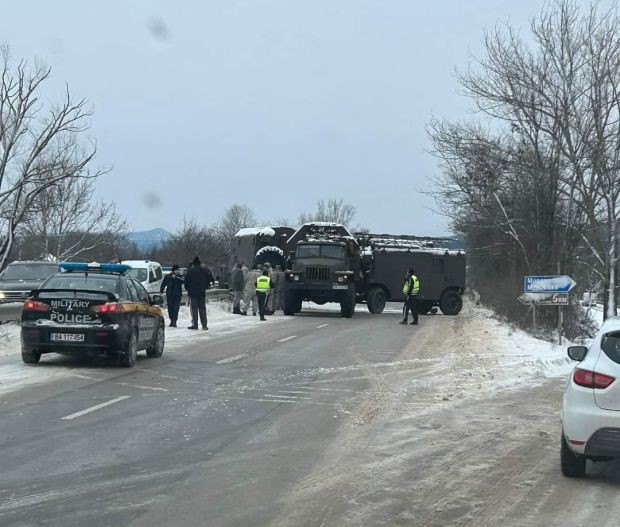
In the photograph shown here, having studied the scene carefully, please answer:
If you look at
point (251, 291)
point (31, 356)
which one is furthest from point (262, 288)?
point (31, 356)

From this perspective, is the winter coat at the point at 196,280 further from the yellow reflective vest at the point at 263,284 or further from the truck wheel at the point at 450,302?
the truck wheel at the point at 450,302

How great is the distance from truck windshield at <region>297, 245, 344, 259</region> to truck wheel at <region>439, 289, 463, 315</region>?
7047 mm

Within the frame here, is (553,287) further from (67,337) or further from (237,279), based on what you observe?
(237,279)

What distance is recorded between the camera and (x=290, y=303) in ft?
98.7

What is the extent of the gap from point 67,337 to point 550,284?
10.6 meters

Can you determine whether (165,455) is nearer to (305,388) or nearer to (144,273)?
(305,388)

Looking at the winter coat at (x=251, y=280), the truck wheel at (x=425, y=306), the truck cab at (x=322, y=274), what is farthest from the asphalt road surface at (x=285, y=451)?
the truck wheel at (x=425, y=306)

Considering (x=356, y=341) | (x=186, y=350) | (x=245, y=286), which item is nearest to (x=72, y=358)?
(x=186, y=350)

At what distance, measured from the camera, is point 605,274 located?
1057 inches

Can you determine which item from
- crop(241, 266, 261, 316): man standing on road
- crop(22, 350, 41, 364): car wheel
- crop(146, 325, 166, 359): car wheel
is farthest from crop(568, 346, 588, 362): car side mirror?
crop(241, 266, 261, 316): man standing on road

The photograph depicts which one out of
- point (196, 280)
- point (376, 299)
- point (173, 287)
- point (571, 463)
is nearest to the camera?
point (571, 463)

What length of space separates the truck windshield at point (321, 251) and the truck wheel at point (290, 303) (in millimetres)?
1525

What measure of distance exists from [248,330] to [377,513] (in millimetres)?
16936

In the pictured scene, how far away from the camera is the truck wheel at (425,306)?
35.0 m
